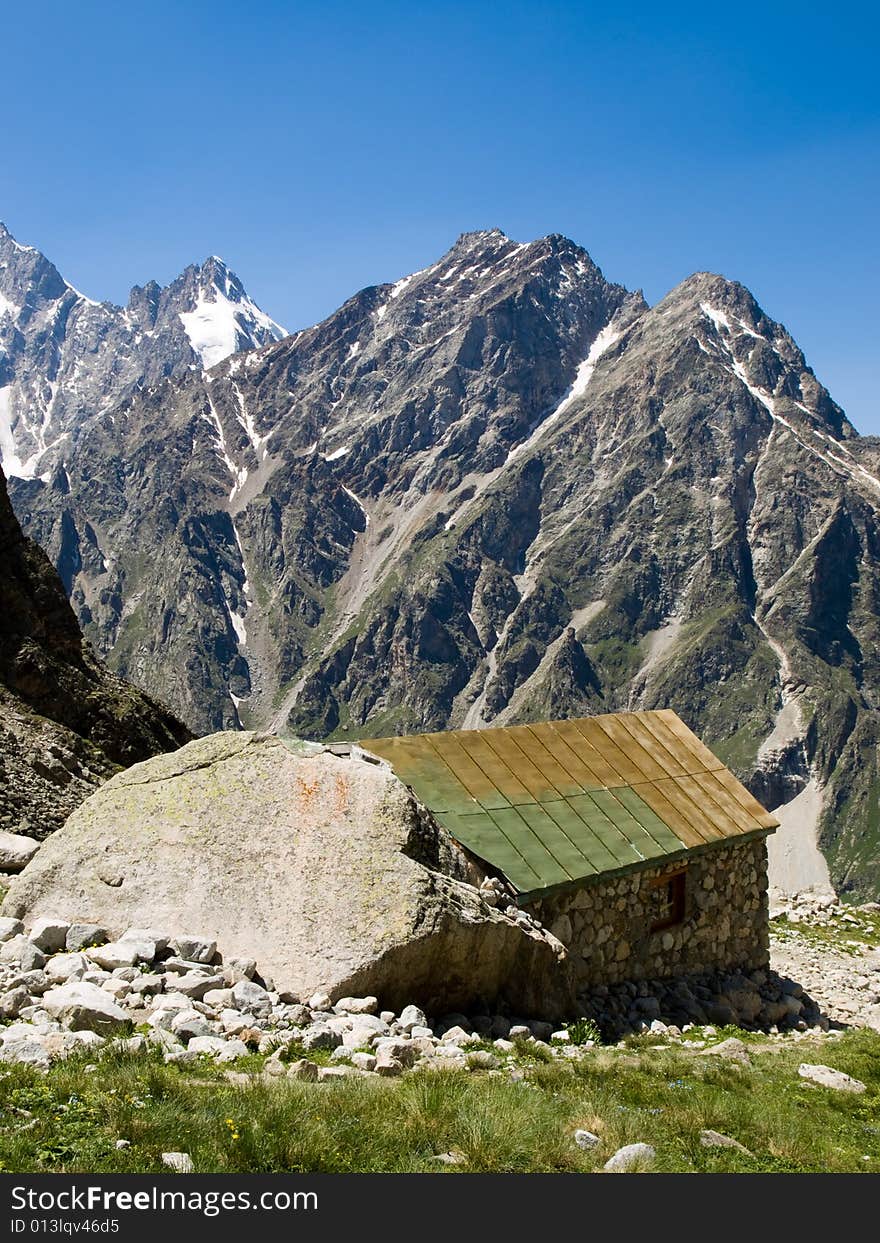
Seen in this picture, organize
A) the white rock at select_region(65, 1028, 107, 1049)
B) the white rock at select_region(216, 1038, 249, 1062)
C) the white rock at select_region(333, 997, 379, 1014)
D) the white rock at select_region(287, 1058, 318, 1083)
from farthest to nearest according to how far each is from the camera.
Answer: the white rock at select_region(333, 997, 379, 1014), the white rock at select_region(216, 1038, 249, 1062), the white rock at select_region(287, 1058, 318, 1083), the white rock at select_region(65, 1028, 107, 1049)

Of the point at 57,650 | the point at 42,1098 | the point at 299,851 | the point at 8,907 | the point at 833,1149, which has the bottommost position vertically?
the point at 833,1149

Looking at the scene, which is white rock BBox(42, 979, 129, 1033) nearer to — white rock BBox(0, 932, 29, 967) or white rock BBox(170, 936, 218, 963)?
white rock BBox(0, 932, 29, 967)

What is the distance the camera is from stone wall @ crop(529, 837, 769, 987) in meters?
14.0

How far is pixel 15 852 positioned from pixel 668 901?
32.9 ft

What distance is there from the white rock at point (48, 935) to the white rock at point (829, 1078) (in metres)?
8.38

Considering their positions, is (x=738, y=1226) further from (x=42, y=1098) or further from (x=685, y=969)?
(x=685, y=969)

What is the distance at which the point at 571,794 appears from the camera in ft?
52.1

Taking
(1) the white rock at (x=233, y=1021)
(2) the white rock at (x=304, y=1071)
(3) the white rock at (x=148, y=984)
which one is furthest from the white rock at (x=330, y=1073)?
(3) the white rock at (x=148, y=984)

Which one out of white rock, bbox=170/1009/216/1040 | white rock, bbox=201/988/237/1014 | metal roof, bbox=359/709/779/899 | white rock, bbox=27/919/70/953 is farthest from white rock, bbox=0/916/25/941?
metal roof, bbox=359/709/779/899

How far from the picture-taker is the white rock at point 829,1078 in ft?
36.3

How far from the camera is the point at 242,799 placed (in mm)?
11352

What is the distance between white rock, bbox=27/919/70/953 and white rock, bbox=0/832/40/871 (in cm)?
342

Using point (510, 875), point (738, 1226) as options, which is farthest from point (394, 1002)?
point (738, 1226)

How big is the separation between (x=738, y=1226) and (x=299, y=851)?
608 cm
